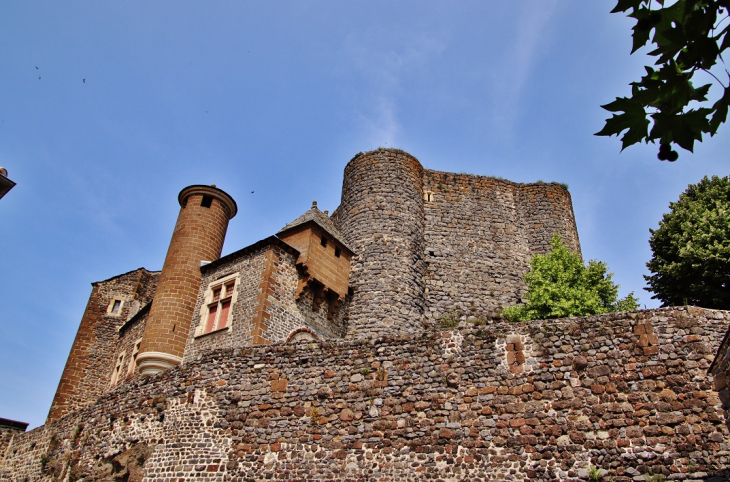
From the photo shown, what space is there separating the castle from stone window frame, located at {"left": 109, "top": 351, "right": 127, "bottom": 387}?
4115mm

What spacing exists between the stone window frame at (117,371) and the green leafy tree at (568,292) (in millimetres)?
16740

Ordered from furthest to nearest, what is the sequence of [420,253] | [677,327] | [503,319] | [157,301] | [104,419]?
[420,253] < [503,319] < [157,301] < [104,419] < [677,327]

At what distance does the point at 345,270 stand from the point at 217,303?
15.6 ft

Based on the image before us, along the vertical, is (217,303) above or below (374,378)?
above

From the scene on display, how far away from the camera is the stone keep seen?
17.8m

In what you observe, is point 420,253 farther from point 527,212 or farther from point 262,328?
point 262,328

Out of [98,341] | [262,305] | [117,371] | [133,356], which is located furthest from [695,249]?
[98,341]

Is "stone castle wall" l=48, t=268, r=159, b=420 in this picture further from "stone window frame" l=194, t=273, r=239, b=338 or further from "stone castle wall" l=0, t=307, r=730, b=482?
"stone castle wall" l=0, t=307, r=730, b=482

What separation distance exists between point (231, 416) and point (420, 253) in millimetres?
11307

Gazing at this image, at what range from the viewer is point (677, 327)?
10633mm

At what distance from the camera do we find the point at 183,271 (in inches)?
767

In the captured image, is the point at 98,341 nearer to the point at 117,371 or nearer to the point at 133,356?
the point at 117,371

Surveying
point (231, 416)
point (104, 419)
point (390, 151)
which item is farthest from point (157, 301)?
point (390, 151)

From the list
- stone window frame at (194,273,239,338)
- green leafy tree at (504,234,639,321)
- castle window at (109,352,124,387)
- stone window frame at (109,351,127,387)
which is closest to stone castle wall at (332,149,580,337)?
green leafy tree at (504,234,639,321)
